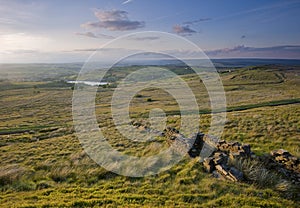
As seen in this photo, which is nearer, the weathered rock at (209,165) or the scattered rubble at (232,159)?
the scattered rubble at (232,159)

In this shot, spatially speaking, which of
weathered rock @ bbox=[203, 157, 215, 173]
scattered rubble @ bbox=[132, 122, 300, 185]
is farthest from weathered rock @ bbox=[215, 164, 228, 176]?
weathered rock @ bbox=[203, 157, 215, 173]

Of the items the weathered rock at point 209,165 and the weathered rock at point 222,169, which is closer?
the weathered rock at point 222,169

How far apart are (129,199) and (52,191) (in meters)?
3.50

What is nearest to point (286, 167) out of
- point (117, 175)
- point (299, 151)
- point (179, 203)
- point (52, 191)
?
point (299, 151)

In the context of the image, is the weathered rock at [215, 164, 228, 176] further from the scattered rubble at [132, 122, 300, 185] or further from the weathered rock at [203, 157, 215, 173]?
the weathered rock at [203, 157, 215, 173]

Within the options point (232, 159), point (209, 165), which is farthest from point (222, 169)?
point (232, 159)

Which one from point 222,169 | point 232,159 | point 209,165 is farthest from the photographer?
point 232,159

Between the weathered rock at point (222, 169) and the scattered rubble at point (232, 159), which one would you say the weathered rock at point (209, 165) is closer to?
the scattered rubble at point (232, 159)

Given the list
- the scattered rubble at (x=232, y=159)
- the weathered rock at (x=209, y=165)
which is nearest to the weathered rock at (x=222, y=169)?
the scattered rubble at (x=232, y=159)

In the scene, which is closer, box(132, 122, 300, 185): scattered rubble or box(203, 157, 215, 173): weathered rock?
box(132, 122, 300, 185): scattered rubble

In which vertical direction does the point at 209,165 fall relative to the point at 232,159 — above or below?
below

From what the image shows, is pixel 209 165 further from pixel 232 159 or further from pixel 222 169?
Result: pixel 232 159

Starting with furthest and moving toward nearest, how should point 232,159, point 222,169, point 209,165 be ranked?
point 232,159 < point 209,165 < point 222,169

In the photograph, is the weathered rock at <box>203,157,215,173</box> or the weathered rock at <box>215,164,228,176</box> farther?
the weathered rock at <box>203,157,215,173</box>
